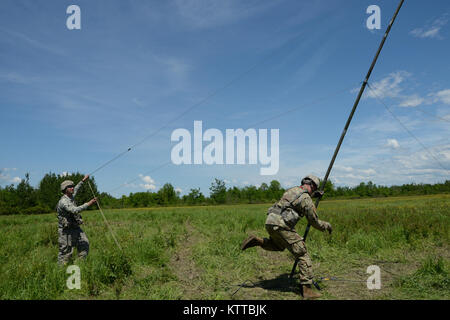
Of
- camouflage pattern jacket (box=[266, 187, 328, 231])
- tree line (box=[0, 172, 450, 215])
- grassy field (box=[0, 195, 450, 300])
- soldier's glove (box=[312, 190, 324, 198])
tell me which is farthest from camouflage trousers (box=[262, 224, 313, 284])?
tree line (box=[0, 172, 450, 215])

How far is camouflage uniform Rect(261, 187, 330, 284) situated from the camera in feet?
17.6

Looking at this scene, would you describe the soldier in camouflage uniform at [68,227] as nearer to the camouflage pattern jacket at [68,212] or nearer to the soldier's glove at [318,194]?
the camouflage pattern jacket at [68,212]

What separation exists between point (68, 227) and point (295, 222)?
5.78 metres

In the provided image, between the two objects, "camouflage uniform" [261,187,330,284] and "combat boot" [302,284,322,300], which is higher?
"camouflage uniform" [261,187,330,284]

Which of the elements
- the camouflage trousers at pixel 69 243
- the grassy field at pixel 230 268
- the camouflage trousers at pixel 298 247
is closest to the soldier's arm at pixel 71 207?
the camouflage trousers at pixel 69 243

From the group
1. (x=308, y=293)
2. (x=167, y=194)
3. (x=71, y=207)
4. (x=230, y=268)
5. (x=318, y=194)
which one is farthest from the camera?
(x=167, y=194)

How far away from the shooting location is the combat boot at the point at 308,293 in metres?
5.32

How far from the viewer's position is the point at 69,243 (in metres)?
7.08

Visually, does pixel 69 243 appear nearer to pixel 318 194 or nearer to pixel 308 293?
pixel 308 293

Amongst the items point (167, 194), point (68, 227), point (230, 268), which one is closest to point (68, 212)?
point (68, 227)

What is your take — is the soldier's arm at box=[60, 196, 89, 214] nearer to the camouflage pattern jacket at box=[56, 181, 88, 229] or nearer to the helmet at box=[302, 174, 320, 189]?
the camouflage pattern jacket at box=[56, 181, 88, 229]

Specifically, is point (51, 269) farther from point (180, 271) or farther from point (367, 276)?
point (367, 276)

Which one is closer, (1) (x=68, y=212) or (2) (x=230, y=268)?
(1) (x=68, y=212)
